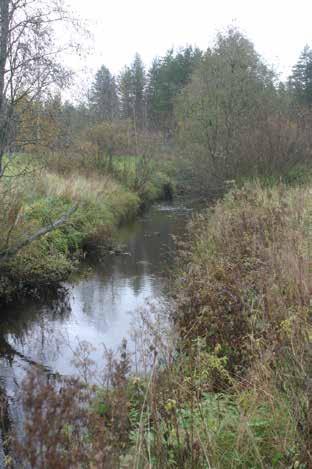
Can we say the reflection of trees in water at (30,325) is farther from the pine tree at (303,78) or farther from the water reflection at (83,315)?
the pine tree at (303,78)

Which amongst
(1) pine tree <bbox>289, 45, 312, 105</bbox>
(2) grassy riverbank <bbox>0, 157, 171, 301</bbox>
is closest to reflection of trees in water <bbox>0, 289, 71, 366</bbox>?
(2) grassy riverbank <bbox>0, 157, 171, 301</bbox>

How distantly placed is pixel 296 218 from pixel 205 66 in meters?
14.3

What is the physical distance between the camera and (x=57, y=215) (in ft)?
35.3

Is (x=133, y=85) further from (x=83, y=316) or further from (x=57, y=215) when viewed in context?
(x=83, y=316)

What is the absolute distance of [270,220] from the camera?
7.50 m

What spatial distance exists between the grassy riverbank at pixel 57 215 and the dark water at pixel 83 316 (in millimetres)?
506

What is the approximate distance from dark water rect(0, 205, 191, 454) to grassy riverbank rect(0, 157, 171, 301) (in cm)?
51

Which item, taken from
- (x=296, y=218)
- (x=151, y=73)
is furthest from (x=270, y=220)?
(x=151, y=73)

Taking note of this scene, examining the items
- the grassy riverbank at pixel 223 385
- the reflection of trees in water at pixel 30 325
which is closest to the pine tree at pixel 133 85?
the reflection of trees in water at pixel 30 325

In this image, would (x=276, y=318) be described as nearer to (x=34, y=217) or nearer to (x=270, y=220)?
(x=270, y=220)

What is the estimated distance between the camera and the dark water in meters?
6.08

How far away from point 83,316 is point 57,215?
3.62 m

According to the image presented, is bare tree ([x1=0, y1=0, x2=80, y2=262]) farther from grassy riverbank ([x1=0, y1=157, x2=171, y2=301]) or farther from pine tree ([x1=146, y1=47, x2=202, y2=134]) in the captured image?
pine tree ([x1=146, y1=47, x2=202, y2=134])

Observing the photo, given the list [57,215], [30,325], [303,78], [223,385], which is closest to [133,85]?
[303,78]
